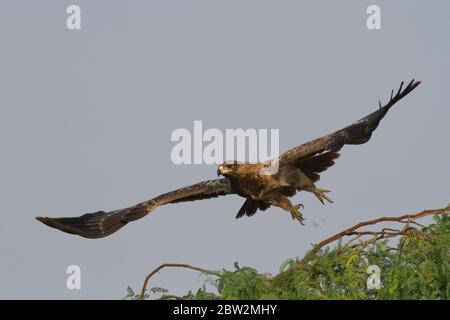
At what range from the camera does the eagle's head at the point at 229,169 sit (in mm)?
16141

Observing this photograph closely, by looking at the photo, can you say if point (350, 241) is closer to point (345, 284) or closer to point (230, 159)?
point (345, 284)

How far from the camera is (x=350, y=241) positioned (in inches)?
452

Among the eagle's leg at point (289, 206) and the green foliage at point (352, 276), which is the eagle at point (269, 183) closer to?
the eagle's leg at point (289, 206)

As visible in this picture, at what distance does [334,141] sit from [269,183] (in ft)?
3.87

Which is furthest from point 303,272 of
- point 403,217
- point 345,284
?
point 403,217

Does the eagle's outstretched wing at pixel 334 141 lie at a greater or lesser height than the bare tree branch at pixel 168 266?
greater

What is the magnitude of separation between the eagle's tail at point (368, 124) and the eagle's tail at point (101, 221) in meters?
3.10

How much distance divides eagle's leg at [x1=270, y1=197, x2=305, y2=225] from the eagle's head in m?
0.71

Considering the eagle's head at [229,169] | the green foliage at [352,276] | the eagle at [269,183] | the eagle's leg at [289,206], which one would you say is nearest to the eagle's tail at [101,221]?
the eagle at [269,183]

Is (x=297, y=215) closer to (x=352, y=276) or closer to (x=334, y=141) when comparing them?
(x=334, y=141)

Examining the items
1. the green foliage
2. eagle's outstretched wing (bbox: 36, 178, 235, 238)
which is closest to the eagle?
eagle's outstretched wing (bbox: 36, 178, 235, 238)

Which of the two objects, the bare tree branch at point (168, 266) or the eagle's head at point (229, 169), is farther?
the eagle's head at point (229, 169)

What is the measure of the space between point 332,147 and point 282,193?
110 cm
